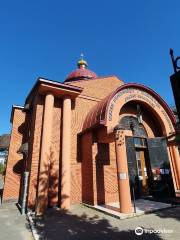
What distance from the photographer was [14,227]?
20.6 ft

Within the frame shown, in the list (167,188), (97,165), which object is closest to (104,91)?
(97,165)

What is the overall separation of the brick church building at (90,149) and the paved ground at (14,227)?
0.72 metres

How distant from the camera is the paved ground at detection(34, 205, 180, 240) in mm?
5105

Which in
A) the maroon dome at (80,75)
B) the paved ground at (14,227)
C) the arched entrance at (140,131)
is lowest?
the paved ground at (14,227)

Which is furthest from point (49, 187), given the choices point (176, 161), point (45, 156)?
point (176, 161)

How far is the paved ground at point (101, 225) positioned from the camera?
5.11 metres

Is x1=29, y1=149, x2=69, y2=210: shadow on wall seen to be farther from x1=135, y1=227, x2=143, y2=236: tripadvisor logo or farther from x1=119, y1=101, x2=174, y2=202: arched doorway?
x1=135, y1=227, x2=143, y2=236: tripadvisor logo

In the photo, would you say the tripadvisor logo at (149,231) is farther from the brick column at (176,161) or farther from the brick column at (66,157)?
the brick column at (176,161)

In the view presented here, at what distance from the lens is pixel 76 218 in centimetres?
712

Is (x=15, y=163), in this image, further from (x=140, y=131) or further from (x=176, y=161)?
(x=176, y=161)

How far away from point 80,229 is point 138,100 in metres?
7.85

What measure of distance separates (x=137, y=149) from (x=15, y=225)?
769cm

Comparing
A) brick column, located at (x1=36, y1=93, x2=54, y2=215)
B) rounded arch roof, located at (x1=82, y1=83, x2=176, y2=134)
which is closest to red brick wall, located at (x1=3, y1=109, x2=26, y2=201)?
brick column, located at (x1=36, y1=93, x2=54, y2=215)

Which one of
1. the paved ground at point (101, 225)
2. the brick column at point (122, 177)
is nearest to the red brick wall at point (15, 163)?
the paved ground at point (101, 225)
